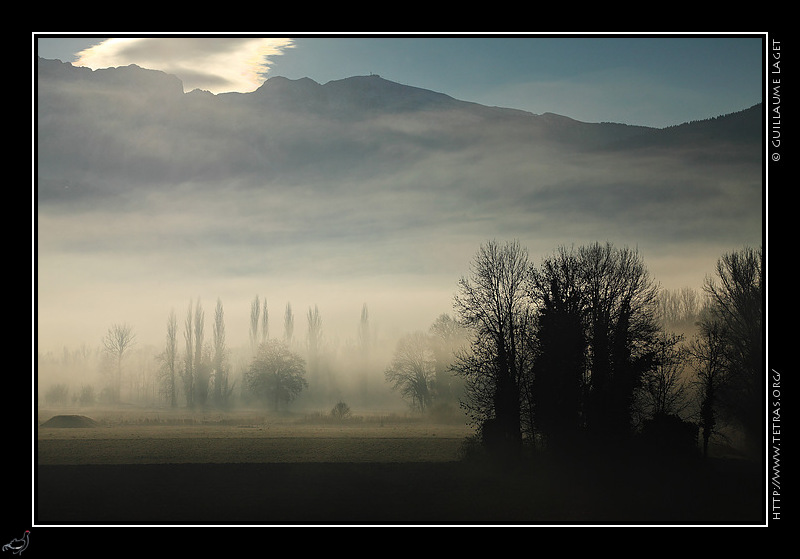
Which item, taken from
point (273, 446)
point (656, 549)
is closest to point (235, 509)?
point (273, 446)

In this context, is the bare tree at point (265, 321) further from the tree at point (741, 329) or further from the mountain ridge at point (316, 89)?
the tree at point (741, 329)

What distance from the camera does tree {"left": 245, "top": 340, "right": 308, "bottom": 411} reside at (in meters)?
11.1

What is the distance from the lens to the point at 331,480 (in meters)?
10.2

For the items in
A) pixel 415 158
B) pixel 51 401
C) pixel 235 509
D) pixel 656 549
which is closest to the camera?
pixel 656 549

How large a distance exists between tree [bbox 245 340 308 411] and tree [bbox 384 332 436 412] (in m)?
1.64

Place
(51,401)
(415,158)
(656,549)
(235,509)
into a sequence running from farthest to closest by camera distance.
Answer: (415,158) → (51,401) → (235,509) → (656,549)

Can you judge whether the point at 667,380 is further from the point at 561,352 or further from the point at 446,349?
the point at 446,349

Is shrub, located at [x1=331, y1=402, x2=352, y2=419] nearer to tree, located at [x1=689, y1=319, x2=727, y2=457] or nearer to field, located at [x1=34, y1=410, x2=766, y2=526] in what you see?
field, located at [x1=34, y1=410, x2=766, y2=526]

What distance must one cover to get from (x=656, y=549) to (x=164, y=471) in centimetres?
719

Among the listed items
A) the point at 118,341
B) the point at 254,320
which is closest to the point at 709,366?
the point at 254,320

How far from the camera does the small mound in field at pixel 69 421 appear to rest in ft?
33.6

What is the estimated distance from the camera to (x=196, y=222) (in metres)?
10.7

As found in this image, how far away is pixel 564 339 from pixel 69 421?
7.83 m

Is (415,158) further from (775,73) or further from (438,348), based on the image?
(775,73)
